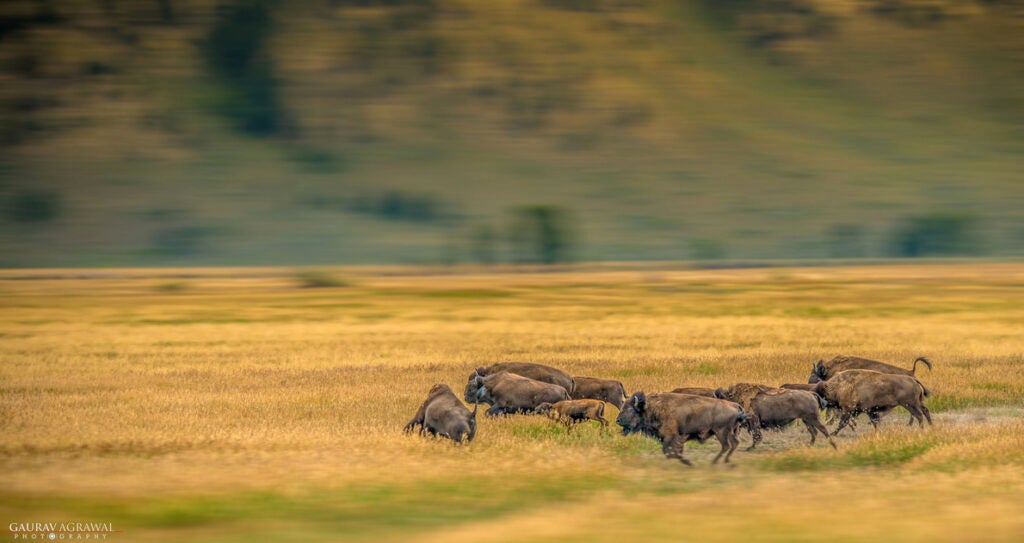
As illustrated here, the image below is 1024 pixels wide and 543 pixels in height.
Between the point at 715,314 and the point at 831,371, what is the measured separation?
4084 cm

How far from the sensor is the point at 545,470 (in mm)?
19172

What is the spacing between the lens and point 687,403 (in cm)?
2073

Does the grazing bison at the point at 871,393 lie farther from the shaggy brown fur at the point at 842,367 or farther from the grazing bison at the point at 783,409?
the shaggy brown fur at the point at 842,367

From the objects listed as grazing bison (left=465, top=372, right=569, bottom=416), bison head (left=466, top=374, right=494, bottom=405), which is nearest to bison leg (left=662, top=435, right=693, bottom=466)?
grazing bison (left=465, top=372, right=569, bottom=416)

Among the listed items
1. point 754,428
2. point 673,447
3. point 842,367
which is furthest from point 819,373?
point 673,447

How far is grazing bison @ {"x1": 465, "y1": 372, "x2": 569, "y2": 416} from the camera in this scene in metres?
25.2

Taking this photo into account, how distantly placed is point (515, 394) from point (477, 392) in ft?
2.73

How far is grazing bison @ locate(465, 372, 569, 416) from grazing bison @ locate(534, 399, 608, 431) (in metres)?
0.75

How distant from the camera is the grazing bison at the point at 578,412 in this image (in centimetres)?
2392

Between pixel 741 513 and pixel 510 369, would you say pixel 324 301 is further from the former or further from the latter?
pixel 741 513

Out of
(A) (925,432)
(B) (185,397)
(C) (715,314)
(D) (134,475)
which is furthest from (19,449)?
(C) (715,314)

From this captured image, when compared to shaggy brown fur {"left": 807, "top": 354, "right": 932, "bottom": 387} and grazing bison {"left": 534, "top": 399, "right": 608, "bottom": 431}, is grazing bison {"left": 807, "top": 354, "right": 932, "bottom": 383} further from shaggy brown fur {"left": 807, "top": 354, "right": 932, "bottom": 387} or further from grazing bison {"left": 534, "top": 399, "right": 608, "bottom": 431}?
grazing bison {"left": 534, "top": 399, "right": 608, "bottom": 431}

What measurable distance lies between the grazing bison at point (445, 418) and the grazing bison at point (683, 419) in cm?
273

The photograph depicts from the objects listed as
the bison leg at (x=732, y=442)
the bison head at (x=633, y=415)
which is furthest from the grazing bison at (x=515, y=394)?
the bison leg at (x=732, y=442)
